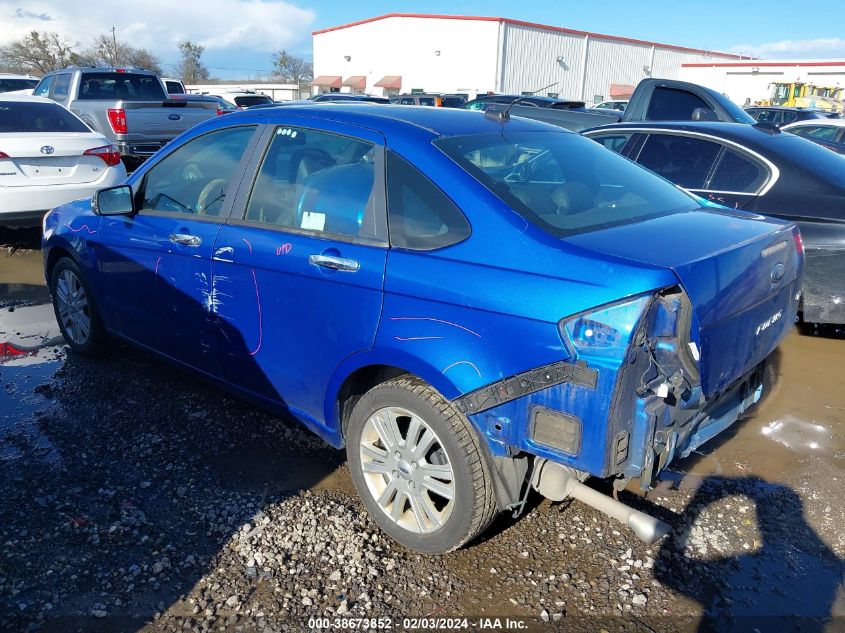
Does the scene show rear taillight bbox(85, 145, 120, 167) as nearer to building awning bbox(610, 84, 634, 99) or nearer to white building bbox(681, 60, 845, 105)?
building awning bbox(610, 84, 634, 99)

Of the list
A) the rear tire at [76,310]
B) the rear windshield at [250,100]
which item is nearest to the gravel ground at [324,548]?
the rear tire at [76,310]

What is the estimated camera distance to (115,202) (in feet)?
13.4

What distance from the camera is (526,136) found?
3.39 meters

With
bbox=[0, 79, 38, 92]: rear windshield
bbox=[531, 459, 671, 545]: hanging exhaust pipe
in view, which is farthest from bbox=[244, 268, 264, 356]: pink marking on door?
bbox=[0, 79, 38, 92]: rear windshield

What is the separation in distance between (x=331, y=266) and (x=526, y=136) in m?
1.18

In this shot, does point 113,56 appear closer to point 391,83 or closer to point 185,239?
point 391,83

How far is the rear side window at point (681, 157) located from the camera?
5316mm

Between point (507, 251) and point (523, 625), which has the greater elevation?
point (507, 251)

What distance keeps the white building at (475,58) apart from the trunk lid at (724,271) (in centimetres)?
3886

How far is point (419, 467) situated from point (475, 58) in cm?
4339

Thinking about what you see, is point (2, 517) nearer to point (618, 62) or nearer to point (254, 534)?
point (254, 534)

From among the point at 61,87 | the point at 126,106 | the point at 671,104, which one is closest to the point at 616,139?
the point at 671,104

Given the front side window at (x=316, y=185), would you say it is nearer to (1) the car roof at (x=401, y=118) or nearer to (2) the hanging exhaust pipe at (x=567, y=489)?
(1) the car roof at (x=401, y=118)

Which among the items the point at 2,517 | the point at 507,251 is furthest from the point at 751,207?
the point at 2,517
